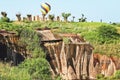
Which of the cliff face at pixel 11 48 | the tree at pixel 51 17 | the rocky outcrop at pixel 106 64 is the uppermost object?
the tree at pixel 51 17

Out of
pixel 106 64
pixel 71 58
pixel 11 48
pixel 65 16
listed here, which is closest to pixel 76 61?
pixel 71 58

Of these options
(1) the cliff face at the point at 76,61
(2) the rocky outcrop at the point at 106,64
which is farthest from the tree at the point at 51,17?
(2) the rocky outcrop at the point at 106,64

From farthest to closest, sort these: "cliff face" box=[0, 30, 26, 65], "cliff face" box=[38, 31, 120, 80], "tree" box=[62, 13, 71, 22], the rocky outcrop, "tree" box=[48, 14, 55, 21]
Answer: "tree" box=[62, 13, 71, 22], "tree" box=[48, 14, 55, 21], "cliff face" box=[38, 31, 120, 80], the rocky outcrop, "cliff face" box=[0, 30, 26, 65]

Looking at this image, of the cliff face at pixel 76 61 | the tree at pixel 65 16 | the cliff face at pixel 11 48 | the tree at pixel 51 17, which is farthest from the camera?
the tree at pixel 65 16

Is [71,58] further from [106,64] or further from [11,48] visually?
[11,48]

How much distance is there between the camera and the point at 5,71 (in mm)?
28297

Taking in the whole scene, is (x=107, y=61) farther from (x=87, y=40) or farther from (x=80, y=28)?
(x=80, y=28)

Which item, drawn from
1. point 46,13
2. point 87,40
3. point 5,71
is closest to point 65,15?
point 46,13

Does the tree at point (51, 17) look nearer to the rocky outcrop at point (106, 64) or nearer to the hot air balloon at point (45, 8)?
the hot air balloon at point (45, 8)

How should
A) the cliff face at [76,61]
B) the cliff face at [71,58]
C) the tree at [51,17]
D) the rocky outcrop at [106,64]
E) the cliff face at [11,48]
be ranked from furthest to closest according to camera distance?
1. the tree at [51,17]
2. the cliff face at [71,58]
3. the cliff face at [76,61]
4. the rocky outcrop at [106,64]
5. the cliff face at [11,48]

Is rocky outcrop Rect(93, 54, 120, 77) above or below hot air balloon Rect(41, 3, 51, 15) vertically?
below

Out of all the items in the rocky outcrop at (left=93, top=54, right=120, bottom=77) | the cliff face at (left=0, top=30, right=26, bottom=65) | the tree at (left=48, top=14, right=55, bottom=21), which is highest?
the tree at (left=48, top=14, right=55, bottom=21)

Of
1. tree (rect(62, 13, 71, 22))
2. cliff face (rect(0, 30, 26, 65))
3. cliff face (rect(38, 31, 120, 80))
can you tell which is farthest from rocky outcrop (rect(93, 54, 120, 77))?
tree (rect(62, 13, 71, 22))

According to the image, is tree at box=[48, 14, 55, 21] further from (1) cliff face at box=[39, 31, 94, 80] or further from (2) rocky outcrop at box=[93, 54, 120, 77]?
(2) rocky outcrop at box=[93, 54, 120, 77]
